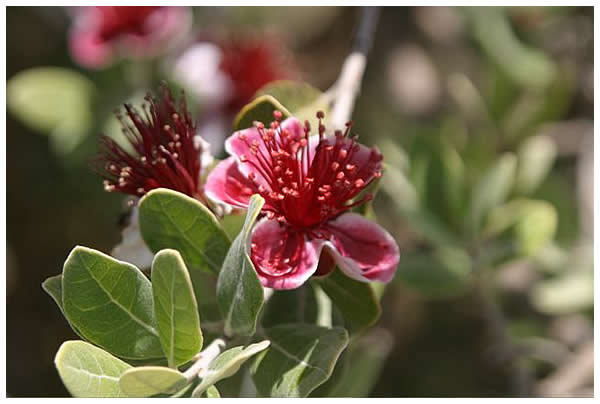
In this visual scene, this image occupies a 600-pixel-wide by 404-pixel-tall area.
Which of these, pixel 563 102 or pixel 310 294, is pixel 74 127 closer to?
pixel 310 294

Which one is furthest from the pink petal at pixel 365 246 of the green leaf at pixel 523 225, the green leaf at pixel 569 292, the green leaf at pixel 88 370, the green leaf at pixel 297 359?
the green leaf at pixel 569 292

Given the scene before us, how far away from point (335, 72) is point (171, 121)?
180 cm

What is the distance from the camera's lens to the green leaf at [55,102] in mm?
2000

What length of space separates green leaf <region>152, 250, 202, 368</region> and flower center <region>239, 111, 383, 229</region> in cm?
20

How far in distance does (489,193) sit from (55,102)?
1135 millimetres

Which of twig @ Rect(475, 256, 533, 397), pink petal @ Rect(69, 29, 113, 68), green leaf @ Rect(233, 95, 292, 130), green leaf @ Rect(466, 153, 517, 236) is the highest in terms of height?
pink petal @ Rect(69, 29, 113, 68)

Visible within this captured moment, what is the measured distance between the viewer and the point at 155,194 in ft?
3.25

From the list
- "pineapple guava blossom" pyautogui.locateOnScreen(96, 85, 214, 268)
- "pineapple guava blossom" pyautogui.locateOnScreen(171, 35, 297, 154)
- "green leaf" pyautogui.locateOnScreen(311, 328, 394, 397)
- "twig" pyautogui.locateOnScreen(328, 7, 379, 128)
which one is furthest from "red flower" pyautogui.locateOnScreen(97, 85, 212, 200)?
"pineapple guava blossom" pyautogui.locateOnScreen(171, 35, 297, 154)

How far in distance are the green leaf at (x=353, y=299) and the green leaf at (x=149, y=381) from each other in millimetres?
284

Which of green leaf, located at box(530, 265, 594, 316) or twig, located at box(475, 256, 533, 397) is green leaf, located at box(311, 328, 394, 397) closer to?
twig, located at box(475, 256, 533, 397)

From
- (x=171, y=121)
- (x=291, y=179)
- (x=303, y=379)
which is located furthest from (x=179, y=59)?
(x=303, y=379)

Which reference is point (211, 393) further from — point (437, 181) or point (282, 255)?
point (437, 181)

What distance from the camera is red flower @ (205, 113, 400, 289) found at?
103cm

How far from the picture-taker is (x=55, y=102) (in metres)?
2.02
